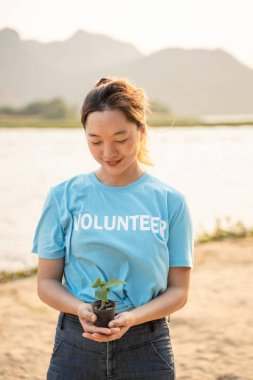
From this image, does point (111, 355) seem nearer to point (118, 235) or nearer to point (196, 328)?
point (118, 235)

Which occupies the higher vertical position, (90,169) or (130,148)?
(90,169)

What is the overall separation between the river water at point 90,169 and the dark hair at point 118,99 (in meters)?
3.83

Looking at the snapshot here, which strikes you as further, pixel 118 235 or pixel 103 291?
pixel 118 235

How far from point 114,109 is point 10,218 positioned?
21.4ft

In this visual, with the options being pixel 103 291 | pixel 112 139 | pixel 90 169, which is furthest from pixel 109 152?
pixel 90 169

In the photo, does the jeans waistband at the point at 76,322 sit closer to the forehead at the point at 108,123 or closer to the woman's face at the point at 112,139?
the woman's face at the point at 112,139

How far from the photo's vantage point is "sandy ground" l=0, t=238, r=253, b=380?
3438mm

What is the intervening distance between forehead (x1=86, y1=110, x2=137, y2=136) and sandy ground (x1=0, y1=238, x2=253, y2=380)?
6.69ft

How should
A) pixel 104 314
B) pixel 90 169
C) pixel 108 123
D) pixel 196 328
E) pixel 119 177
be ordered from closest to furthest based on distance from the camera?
pixel 104 314, pixel 108 123, pixel 119 177, pixel 196 328, pixel 90 169

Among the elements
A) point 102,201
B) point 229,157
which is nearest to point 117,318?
point 102,201

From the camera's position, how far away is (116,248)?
5.80 ft

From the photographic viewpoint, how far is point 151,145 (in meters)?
2.07

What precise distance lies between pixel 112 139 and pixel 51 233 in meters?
0.36

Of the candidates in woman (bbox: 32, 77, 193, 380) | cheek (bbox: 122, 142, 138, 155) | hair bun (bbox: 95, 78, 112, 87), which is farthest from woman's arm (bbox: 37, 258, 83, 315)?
hair bun (bbox: 95, 78, 112, 87)
